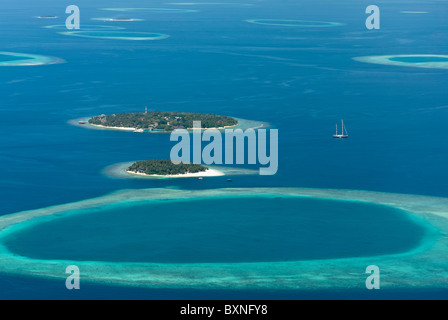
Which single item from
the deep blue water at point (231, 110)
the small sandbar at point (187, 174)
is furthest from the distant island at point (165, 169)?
the deep blue water at point (231, 110)

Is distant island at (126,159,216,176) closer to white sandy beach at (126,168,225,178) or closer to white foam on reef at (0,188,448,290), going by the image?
white sandy beach at (126,168,225,178)

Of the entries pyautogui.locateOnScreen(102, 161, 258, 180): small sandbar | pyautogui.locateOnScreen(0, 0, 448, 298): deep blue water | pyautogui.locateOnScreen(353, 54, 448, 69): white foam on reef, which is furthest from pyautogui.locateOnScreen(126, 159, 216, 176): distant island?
pyautogui.locateOnScreen(353, 54, 448, 69): white foam on reef

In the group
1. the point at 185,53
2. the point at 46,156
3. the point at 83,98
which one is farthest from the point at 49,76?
the point at 46,156

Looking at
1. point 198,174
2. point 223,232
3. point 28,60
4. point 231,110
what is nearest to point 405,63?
point 231,110

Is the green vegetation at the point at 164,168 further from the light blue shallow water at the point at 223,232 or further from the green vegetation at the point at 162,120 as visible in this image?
the green vegetation at the point at 162,120

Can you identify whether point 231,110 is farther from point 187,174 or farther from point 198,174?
point 198,174

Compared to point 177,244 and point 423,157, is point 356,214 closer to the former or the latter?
point 177,244
